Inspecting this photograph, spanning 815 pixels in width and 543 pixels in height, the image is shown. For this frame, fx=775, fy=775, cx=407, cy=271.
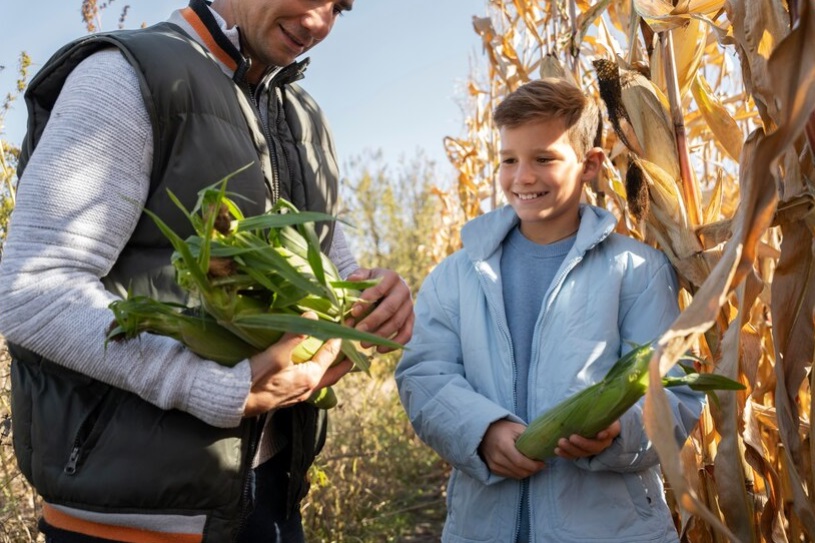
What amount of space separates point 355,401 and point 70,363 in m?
3.65

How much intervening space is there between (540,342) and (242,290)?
909mm

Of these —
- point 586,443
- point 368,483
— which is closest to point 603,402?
point 586,443

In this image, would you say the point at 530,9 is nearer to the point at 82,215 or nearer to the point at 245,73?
the point at 245,73

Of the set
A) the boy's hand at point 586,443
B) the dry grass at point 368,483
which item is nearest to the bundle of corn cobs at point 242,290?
the boy's hand at point 586,443

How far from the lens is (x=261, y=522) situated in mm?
1525

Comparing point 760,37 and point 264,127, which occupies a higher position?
point 760,37

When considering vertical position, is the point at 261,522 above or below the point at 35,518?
above

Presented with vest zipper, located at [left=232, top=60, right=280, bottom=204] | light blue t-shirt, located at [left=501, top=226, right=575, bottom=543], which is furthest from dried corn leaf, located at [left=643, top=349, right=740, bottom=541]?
light blue t-shirt, located at [left=501, top=226, right=575, bottom=543]

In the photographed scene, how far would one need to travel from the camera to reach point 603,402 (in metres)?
1.44

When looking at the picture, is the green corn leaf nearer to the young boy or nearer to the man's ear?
the young boy

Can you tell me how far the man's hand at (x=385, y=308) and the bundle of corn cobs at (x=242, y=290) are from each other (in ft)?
0.17

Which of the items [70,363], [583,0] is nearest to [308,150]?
[70,363]

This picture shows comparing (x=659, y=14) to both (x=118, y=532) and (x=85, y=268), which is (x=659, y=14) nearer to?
(x=85, y=268)

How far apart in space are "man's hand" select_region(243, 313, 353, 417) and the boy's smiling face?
0.89m
